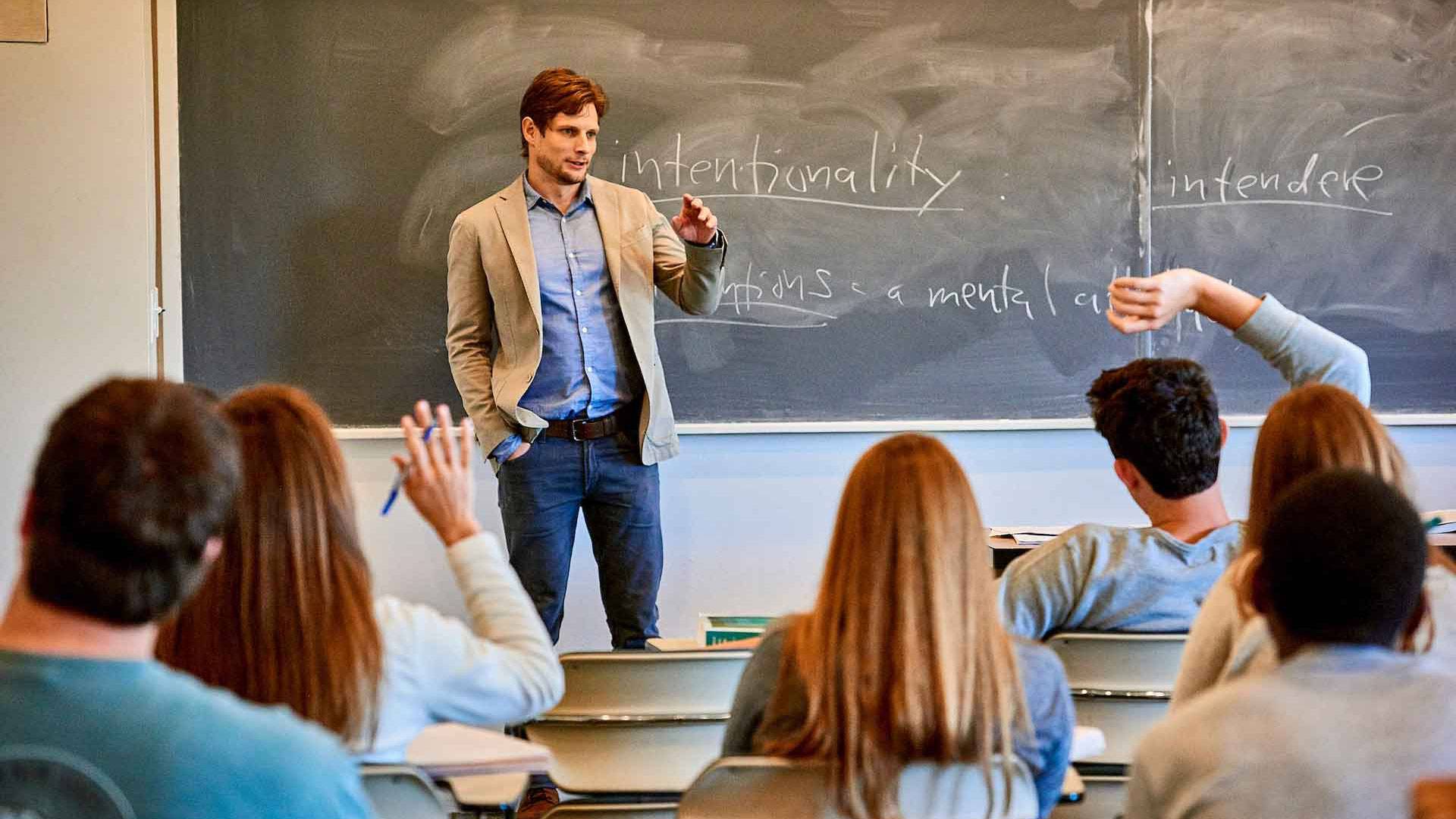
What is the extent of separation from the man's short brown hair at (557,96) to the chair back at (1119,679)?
1.98m

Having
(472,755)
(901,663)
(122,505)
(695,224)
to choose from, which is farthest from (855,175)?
(122,505)

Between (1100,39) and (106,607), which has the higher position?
(1100,39)

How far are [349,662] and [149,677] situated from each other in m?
0.46

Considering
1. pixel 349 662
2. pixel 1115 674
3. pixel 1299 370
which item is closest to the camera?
pixel 349 662

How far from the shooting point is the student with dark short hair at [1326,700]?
3.95 feet

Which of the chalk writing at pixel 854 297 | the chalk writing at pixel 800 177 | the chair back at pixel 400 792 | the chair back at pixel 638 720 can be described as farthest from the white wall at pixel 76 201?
the chair back at pixel 400 792

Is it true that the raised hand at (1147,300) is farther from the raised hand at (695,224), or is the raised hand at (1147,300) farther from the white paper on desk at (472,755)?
the white paper on desk at (472,755)

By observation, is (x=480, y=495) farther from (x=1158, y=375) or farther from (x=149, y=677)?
(x=149, y=677)

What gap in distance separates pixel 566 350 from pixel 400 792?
85.0 inches

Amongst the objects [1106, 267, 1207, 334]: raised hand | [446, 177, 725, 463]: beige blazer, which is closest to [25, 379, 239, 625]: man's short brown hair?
[1106, 267, 1207, 334]: raised hand

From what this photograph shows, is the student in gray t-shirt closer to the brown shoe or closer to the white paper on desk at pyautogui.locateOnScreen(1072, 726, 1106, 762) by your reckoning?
the white paper on desk at pyautogui.locateOnScreen(1072, 726, 1106, 762)

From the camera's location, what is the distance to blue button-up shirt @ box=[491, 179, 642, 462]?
357 centimetres

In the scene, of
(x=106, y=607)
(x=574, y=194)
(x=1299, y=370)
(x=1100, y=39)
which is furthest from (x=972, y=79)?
(x=106, y=607)

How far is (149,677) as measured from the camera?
103 cm
